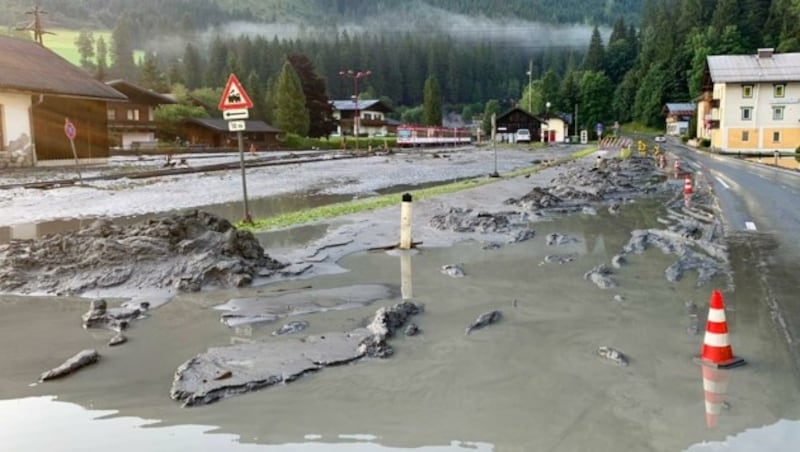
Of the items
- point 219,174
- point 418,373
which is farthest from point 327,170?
point 418,373

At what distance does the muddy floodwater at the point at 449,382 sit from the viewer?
480cm

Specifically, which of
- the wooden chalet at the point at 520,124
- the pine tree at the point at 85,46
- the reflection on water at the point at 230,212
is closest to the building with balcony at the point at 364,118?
the wooden chalet at the point at 520,124

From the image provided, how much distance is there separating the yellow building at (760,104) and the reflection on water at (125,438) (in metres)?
68.8

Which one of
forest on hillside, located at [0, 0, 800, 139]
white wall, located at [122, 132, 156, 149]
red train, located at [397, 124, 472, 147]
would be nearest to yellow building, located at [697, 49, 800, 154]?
red train, located at [397, 124, 472, 147]

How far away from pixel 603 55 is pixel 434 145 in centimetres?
10026

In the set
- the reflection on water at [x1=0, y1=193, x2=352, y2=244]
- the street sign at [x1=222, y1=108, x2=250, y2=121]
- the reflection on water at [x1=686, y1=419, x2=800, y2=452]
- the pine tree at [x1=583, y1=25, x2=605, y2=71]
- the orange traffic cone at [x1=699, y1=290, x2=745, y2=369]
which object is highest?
the pine tree at [x1=583, y1=25, x2=605, y2=71]

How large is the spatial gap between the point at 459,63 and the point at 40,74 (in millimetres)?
170502

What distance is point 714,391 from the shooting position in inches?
216

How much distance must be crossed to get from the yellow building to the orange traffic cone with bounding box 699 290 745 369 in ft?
217

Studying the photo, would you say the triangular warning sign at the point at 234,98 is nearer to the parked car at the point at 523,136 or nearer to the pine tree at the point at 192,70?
the parked car at the point at 523,136

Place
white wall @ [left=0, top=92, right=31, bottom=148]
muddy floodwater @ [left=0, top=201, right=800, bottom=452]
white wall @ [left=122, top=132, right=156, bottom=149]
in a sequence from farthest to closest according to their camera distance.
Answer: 1. white wall @ [left=122, top=132, right=156, bottom=149]
2. white wall @ [left=0, top=92, right=31, bottom=148]
3. muddy floodwater @ [left=0, top=201, right=800, bottom=452]

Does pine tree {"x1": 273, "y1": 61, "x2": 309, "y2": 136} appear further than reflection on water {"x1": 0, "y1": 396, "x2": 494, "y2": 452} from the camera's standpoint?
Yes

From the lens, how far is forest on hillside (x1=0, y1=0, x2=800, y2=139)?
113 metres

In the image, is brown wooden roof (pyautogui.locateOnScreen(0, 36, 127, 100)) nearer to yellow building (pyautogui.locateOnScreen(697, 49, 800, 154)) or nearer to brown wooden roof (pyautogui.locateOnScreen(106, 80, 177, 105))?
brown wooden roof (pyautogui.locateOnScreen(106, 80, 177, 105))
